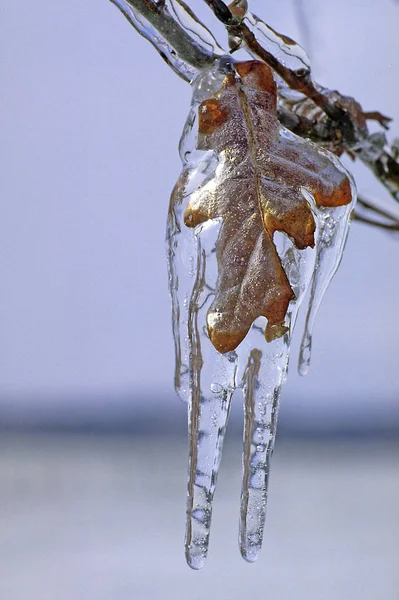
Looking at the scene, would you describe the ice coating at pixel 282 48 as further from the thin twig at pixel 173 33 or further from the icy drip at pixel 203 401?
the icy drip at pixel 203 401

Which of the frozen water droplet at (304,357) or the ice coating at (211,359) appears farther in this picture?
the frozen water droplet at (304,357)

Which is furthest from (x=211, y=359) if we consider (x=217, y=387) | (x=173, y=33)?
(x=173, y=33)

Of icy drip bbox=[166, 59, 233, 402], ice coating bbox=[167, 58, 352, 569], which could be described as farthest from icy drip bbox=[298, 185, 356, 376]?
icy drip bbox=[166, 59, 233, 402]

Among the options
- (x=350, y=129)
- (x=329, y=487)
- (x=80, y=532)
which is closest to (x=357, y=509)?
(x=329, y=487)

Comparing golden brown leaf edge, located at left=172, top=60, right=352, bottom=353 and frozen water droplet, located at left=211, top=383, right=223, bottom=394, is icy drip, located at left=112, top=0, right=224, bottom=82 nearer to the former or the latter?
golden brown leaf edge, located at left=172, top=60, right=352, bottom=353

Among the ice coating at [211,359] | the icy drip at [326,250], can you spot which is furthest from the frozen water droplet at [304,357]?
the ice coating at [211,359]

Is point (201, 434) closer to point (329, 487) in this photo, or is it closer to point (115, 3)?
point (115, 3)

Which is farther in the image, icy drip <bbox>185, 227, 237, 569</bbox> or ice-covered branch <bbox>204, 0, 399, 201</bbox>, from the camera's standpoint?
ice-covered branch <bbox>204, 0, 399, 201</bbox>

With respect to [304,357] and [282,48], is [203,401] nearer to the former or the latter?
[304,357]

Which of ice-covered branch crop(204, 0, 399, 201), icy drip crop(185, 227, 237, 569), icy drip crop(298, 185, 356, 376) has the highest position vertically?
ice-covered branch crop(204, 0, 399, 201)
